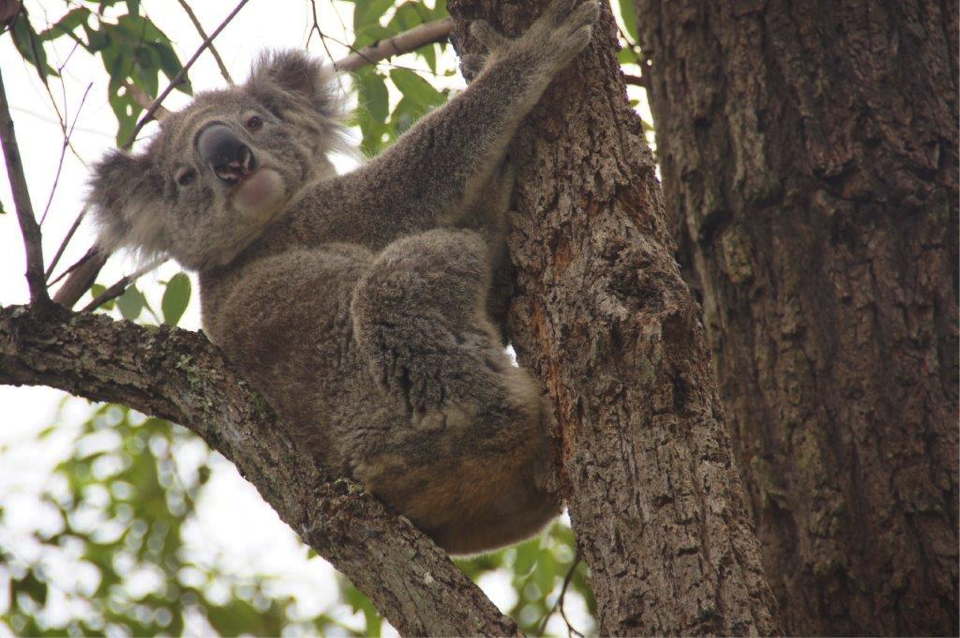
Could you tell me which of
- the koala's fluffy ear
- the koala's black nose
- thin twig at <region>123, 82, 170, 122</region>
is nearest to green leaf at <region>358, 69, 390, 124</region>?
the koala's black nose

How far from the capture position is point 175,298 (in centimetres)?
345

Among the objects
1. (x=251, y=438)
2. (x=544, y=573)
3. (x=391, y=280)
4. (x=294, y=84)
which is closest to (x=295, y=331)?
(x=391, y=280)

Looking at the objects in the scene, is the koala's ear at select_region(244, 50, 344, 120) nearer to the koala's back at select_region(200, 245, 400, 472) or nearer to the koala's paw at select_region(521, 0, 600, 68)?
the koala's back at select_region(200, 245, 400, 472)

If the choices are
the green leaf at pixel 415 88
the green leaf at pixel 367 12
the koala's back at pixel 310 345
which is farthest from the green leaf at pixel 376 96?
the koala's back at pixel 310 345

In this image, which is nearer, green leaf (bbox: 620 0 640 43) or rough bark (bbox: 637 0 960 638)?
rough bark (bbox: 637 0 960 638)

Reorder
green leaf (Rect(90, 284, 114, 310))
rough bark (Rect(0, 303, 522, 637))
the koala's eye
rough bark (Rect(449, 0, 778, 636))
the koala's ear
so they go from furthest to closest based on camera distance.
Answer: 1. the koala's ear
2. the koala's eye
3. green leaf (Rect(90, 284, 114, 310))
4. rough bark (Rect(0, 303, 522, 637))
5. rough bark (Rect(449, 0, 778, 636))

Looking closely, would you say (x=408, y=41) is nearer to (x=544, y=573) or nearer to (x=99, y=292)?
(x=99, y=292)

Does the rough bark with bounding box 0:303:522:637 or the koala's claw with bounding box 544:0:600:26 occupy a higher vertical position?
the koala's claw with bounding box 544:0:600:26

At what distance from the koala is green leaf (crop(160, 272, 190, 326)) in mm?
150

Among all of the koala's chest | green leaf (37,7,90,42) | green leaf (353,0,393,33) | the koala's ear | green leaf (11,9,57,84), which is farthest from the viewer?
the koala's ear

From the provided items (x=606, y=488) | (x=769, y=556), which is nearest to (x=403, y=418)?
(x=606, y=488)

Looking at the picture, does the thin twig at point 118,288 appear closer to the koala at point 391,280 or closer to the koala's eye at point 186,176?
the koala at point 391,280

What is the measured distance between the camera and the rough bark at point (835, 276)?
2.64 m

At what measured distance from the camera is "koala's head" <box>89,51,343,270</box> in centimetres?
369
